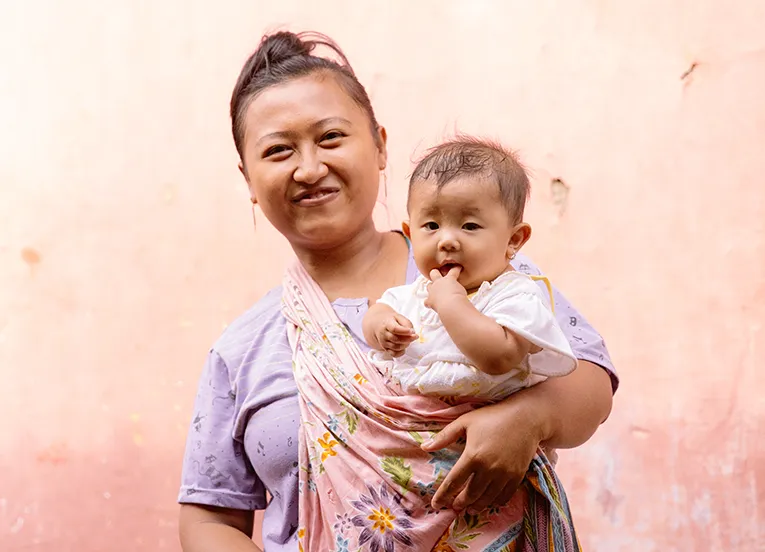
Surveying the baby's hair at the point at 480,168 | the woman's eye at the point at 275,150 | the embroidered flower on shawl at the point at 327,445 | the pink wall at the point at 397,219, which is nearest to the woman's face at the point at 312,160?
the woman's eye at the point at 275,150

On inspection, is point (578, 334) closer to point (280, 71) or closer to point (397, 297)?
point (397, 297)

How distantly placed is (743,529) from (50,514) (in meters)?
1.64

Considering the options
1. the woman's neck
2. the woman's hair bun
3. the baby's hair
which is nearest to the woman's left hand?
the baby's hair

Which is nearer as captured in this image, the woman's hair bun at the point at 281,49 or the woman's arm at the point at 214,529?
the woman's arm at the point at 214,529

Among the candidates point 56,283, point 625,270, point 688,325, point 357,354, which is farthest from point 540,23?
point 56,283

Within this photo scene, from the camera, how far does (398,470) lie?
1260 mm

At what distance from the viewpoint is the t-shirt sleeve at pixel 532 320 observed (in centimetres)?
114

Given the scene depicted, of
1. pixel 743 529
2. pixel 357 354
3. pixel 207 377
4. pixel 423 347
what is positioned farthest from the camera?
pixel 743 529

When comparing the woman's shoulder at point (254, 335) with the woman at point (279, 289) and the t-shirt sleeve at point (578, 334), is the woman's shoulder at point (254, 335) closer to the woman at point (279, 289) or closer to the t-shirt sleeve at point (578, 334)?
the woman at point (279, 289)

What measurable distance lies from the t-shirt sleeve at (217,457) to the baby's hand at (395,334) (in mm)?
409

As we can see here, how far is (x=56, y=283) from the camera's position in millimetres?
2279

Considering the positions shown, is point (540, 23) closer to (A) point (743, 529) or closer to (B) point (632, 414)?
(B) point (632, 414)

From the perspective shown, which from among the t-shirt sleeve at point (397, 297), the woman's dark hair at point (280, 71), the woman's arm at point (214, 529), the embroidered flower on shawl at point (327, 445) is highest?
the woman's dark hair at point (280, 71)

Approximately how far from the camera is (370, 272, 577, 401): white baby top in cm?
115
